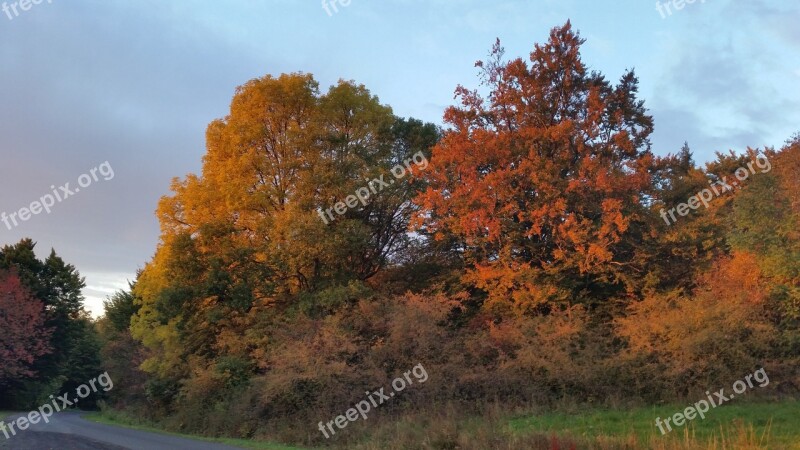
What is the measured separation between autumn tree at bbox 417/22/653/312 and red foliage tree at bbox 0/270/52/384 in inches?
1321

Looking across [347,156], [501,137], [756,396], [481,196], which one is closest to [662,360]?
[756,396]

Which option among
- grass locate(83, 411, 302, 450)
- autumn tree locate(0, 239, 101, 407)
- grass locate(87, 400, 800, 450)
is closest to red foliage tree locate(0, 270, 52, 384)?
autumn tree locate(0, 239, 101, 407)

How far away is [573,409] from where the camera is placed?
20.5 metres

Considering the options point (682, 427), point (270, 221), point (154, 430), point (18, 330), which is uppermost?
point (18, 330)

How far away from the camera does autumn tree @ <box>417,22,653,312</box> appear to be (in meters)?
26.4

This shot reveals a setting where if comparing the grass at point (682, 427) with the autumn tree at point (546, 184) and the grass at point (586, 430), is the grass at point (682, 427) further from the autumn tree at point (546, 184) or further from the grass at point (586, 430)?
the autumn tree at point (546, 184)

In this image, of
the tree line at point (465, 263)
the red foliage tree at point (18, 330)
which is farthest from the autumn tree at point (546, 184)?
the red foliage tree at point (18, 330)

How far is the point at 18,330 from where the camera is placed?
4575 centimetres

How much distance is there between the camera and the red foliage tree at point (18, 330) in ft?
149

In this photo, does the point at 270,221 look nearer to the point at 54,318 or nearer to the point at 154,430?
the point at 154,430

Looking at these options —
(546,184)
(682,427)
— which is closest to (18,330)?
(546,184)

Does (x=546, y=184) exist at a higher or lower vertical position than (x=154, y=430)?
higher

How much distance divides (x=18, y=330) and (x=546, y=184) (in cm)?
3952

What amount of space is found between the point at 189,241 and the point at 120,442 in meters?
11.1
